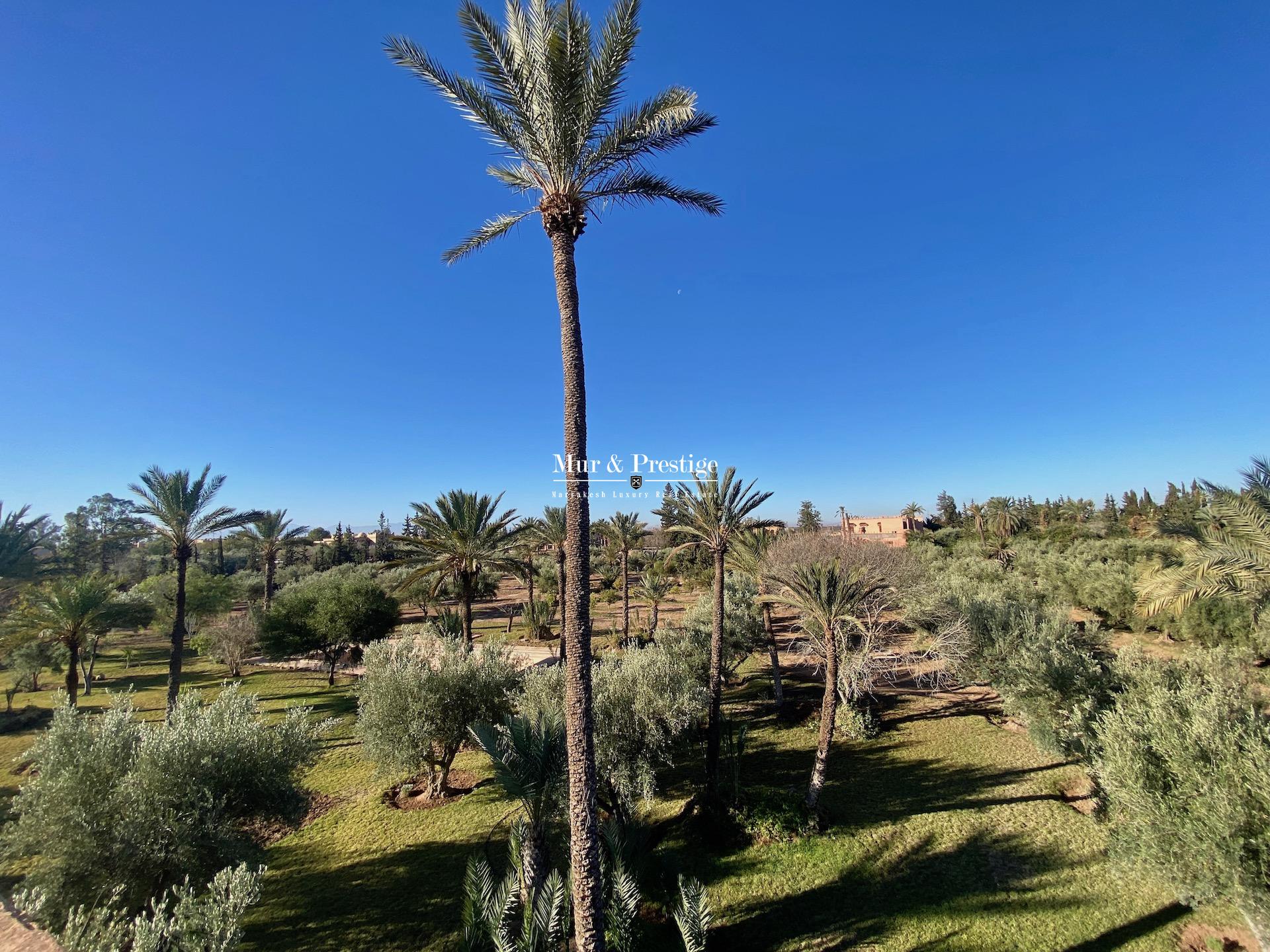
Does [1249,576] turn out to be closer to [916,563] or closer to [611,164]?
[611,164]

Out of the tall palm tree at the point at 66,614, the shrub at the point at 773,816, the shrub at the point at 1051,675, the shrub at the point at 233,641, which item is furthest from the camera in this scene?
the shrub at the point at 233,641

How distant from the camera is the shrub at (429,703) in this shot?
10961 mm

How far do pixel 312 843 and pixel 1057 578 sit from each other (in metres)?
39.5

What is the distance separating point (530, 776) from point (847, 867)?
6.61 metres

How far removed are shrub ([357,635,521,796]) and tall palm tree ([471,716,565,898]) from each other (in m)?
3.25

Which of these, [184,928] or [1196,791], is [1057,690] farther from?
[184,928]

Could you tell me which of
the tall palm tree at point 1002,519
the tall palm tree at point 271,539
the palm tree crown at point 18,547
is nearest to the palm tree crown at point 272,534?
the tall palm tree at point 271,539

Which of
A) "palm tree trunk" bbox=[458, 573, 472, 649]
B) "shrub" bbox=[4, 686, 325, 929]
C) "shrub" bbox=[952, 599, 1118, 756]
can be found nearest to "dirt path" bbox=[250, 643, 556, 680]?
"palm tree trunk" bbox=[458, 573, 472, 649]

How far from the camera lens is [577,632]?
242 inches

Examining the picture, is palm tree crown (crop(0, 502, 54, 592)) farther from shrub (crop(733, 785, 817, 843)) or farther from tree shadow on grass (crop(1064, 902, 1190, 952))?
tree shadow on grass (crop(1064, 902, 1190, 952))

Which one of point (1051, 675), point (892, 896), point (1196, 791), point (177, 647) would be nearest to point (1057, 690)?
point (1051, 675)

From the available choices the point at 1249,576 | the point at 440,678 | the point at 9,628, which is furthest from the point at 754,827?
the point at 9,628

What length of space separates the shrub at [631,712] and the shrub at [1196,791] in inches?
303

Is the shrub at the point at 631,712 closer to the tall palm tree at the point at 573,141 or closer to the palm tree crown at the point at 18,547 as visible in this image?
the tall palm tree at the point at 573,141
